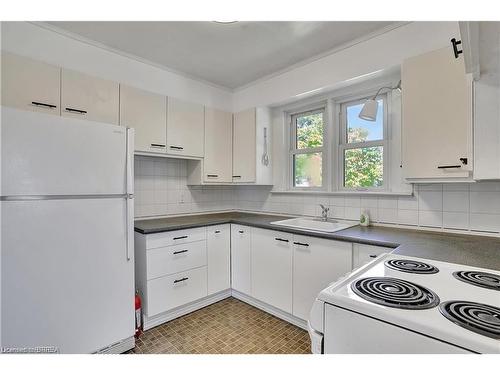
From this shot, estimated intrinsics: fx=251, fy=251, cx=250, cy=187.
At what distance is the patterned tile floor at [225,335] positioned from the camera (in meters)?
1.85

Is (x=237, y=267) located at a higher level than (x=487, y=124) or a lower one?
lower

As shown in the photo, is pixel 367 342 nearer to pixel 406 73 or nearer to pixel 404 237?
pixel 404 237

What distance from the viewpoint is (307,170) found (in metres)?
2.84

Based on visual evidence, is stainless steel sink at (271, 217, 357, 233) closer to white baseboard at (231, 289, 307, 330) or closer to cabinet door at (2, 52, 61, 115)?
white baseboard at (231, 289, 307, 330)

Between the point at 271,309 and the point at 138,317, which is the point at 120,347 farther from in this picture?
the point at 271,309

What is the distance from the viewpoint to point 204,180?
2.82m

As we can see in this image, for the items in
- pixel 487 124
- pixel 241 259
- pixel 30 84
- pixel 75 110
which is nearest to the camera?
pixel 487 124

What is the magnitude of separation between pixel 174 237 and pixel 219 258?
1.88ft

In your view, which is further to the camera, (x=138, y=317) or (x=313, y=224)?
(x=313, y=224)

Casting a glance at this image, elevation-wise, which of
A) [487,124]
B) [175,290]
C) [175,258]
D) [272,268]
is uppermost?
[487,124]

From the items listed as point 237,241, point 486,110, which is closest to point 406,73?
point 486,110

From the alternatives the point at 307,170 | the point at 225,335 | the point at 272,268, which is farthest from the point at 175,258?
the point at 307,170
